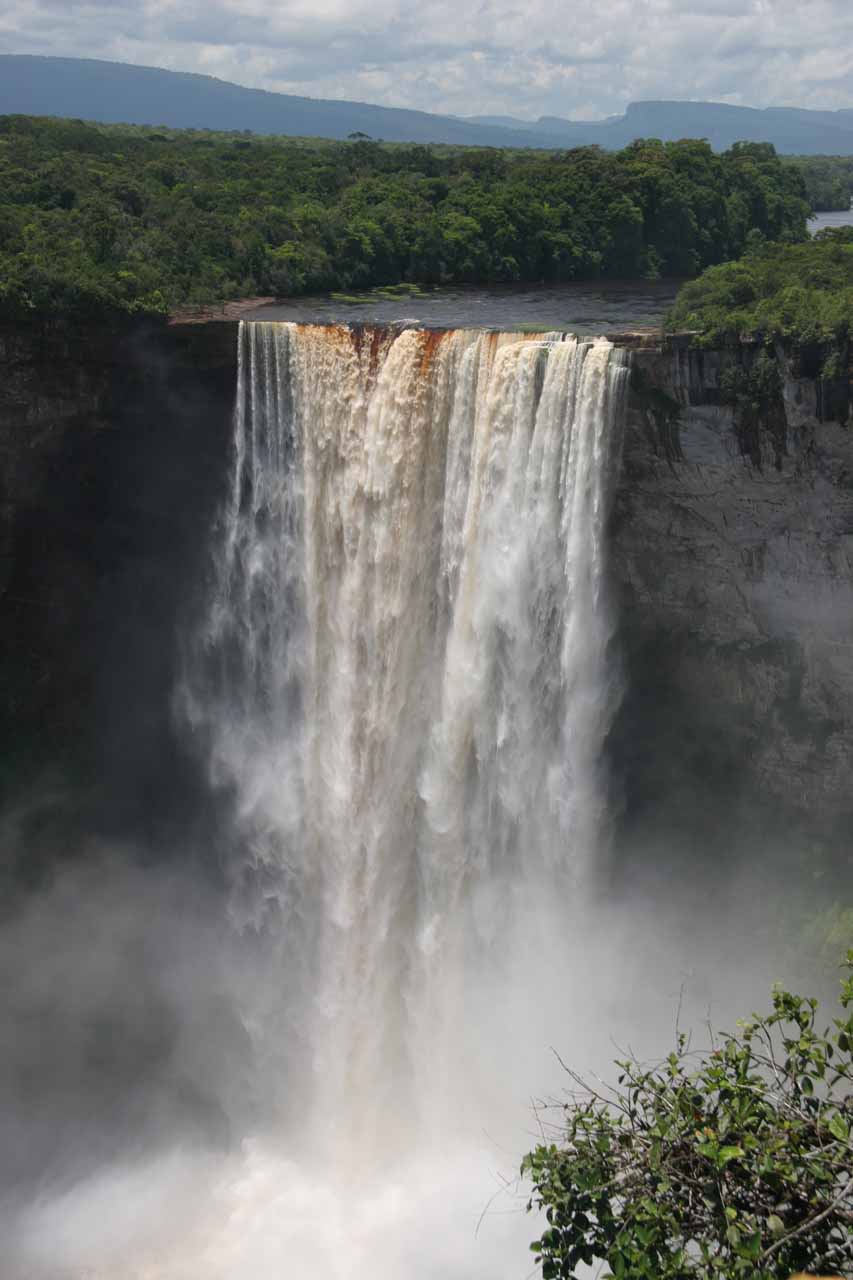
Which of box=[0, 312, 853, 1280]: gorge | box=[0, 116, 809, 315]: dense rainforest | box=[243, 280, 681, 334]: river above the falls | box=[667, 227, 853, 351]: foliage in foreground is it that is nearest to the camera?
box=[667, 227, 853, 351]: foliage in foreground

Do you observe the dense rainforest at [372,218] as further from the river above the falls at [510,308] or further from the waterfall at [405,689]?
the waterfall at [405,689]

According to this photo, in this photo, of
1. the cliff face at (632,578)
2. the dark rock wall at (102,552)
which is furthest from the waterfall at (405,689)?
the dark rock wall at (102,552)

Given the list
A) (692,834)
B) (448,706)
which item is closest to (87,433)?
(448,706)

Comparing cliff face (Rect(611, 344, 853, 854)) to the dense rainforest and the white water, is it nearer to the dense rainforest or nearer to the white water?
the white water

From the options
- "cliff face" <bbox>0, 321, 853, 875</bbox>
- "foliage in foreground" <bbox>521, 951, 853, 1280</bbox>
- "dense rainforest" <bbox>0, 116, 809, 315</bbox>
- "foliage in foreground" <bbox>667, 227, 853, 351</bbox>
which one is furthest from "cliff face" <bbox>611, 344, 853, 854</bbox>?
"foliage in foreground" <bbox>521, 951, 853, 1280</bbox>

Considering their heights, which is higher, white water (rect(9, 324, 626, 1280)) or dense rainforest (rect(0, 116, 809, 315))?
dense rainforest (rect(0, 116, 809, 315))

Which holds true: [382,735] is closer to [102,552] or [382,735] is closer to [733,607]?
[733,607]

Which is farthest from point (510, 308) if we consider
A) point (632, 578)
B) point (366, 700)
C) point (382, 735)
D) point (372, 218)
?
point (382, 735)
